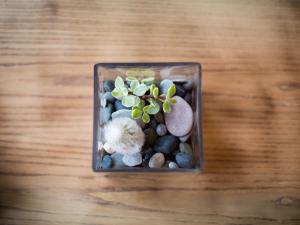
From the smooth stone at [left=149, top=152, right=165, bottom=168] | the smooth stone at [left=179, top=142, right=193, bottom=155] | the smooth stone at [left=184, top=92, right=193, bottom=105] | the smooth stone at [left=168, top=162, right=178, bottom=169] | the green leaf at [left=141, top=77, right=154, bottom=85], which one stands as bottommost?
the smooth stone at [left=168, top=162, right=178, bottom=169]

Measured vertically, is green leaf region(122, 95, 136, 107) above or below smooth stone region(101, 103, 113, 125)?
above

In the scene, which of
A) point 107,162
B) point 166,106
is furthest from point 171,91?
point 107,162

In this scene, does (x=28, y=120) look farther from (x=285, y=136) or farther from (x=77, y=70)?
(x=285, y=136)

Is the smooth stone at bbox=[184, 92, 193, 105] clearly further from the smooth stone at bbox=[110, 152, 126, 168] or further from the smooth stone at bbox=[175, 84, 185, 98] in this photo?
the smooth stone at bbox=[110, 152, 126, 168]

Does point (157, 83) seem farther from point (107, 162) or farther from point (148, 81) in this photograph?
point (107, 162)

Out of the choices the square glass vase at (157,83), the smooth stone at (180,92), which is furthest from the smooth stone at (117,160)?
the smooth stone at (180,92)

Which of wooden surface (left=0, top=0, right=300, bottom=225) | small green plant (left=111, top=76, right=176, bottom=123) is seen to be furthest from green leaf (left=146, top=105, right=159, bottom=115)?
wooden surface (left=0, top=0, right=300, bottom=225)
